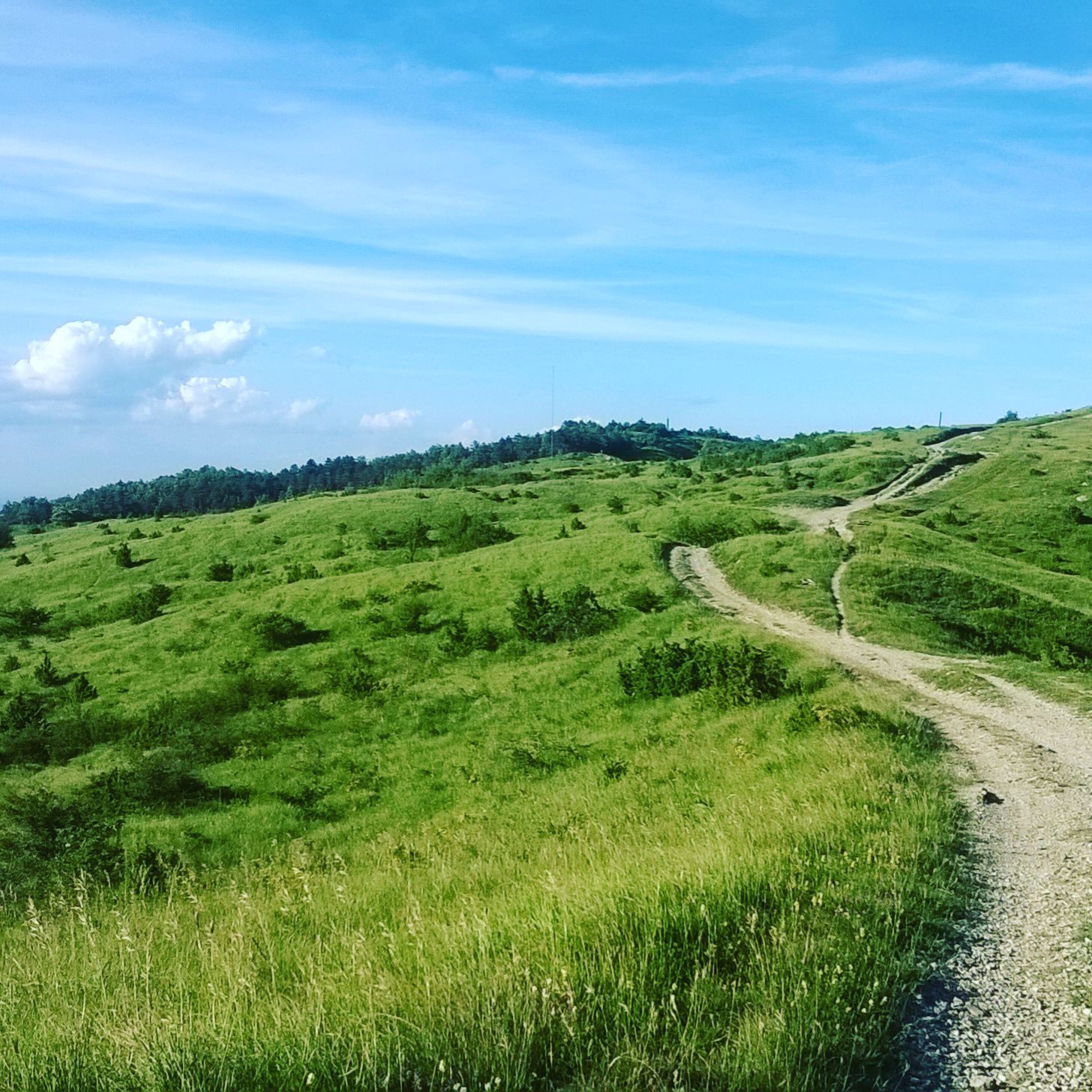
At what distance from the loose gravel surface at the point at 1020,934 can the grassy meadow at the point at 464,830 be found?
382 millimetres

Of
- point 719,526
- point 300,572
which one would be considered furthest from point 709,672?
point 300,572

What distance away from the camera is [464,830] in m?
19.3

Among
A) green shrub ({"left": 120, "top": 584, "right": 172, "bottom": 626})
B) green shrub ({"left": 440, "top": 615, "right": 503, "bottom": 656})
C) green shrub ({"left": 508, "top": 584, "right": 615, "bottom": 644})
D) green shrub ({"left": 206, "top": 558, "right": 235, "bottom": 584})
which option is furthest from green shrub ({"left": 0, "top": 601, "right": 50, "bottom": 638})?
green shrub ({"left": 508, "top": 584, "right": 615, "bottom": 644})

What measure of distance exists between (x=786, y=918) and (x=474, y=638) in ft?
109

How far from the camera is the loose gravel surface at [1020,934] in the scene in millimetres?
6375

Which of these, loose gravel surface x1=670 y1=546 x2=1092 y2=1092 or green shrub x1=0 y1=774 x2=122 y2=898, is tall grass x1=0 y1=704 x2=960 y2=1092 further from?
green shrub x1=0 y1=774 x2=122 y2=898

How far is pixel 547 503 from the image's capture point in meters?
82.8

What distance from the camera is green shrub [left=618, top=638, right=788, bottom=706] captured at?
27828mm

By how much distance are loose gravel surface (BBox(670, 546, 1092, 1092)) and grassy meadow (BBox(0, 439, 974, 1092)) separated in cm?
38

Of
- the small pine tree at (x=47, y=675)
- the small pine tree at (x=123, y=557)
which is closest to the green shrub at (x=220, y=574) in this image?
the small pine tree at (x=123, y=557)

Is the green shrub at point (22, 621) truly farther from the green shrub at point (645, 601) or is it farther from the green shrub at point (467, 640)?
the green shrub at point (645, 601)

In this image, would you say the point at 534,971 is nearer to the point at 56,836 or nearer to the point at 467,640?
the point at 56,836

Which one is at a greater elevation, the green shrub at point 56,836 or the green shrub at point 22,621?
the green shrub at point 22,621

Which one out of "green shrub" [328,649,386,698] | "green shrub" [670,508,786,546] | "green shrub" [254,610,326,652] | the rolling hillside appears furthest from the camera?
"green shrub" [670,508,786,546]
